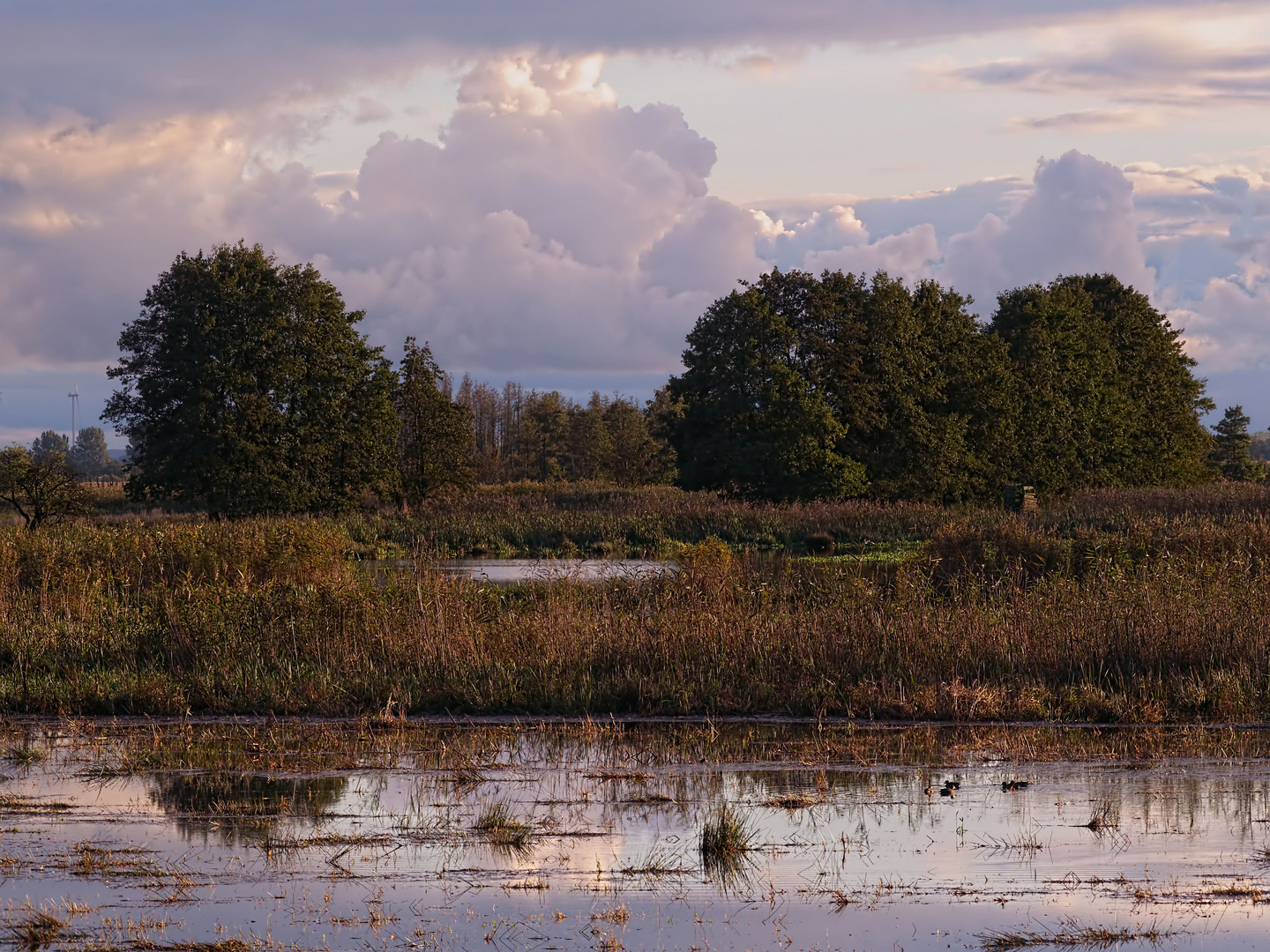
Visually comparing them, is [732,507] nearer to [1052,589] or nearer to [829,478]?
[829,478]

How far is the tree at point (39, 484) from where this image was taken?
142 ft

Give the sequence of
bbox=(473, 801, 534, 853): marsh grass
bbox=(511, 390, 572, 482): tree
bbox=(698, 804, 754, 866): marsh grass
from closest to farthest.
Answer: bbox=(698, 804, 754, 866): marsh grass, bbox=(473, 801, 534, 853): marsh grass, bbox=(511, 390, 572, 482): tree

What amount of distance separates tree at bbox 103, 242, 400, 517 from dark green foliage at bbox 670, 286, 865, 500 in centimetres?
1409

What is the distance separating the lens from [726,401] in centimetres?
6072

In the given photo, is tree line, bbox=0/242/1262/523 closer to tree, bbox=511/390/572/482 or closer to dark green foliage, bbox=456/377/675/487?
dark green foliage, bbox=456/377/675/487

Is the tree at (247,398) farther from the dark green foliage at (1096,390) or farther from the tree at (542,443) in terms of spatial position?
the tree at (542,443)

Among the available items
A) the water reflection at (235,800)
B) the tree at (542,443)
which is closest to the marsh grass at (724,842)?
the water reflection at (235,800)

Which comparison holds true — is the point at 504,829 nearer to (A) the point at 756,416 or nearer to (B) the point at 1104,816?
(B) the point at 1104,816

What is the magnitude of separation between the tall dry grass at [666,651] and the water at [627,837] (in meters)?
1.06

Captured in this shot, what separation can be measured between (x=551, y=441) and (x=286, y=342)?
7030 centimetres

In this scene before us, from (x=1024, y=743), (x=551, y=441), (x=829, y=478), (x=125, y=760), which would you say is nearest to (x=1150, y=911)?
(x=1024, y=743)

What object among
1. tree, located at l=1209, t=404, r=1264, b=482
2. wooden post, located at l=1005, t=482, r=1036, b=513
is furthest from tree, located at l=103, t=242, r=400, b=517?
tree, located at l=1209, t=404, r=1264, b=482

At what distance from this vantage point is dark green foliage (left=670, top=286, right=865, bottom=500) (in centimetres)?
5859

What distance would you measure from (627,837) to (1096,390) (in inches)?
2953
